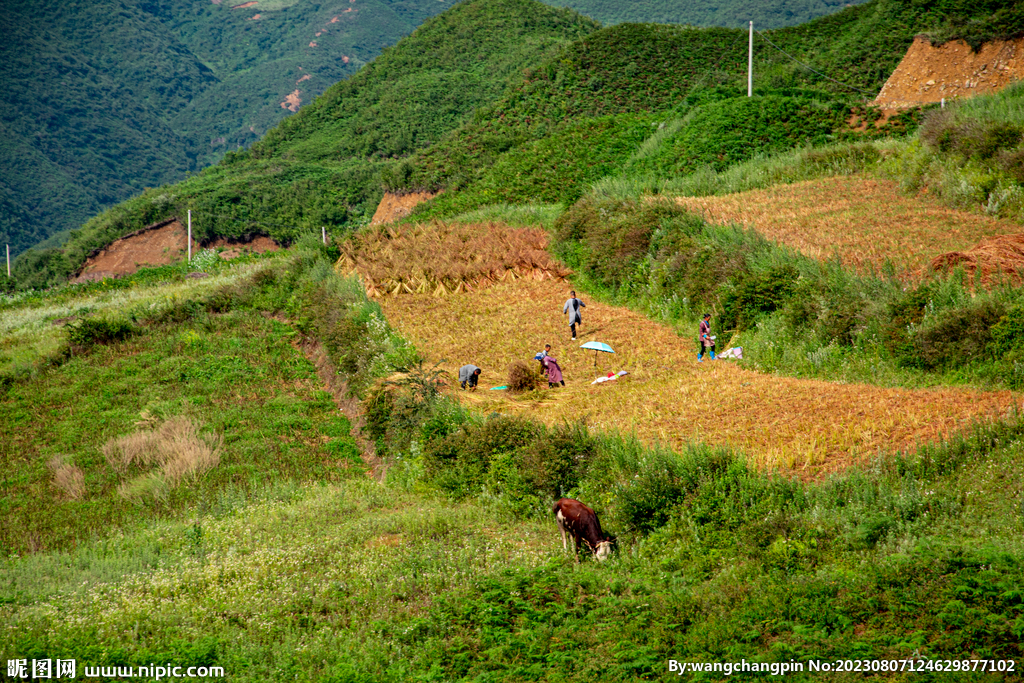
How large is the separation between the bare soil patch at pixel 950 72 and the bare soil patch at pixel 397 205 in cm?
2373

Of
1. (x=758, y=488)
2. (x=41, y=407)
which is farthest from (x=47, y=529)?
(x=758, y=488)

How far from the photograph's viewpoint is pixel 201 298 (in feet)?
94.5

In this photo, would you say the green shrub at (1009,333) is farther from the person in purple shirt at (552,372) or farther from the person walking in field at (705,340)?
the person in purple shirt at (552,372)

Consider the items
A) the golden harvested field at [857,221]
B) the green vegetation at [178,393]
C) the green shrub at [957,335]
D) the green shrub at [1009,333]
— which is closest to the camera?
the green shrub at [1009,333]

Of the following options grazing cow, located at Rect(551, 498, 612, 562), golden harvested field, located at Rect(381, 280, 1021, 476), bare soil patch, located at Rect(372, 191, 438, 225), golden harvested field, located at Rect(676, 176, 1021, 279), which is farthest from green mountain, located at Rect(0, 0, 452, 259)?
grazing cow, located at Rect(551, 498, 612, 562)

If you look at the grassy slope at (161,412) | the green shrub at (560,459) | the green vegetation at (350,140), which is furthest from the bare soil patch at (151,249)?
the green shrub at (560,459)

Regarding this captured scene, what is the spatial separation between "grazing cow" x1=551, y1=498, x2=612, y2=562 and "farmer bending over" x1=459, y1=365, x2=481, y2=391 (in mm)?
6680

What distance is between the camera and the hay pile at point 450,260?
2550cm

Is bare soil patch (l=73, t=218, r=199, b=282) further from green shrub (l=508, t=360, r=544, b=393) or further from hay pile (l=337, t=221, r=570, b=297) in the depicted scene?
green shrub (l=508, t=360, r=544, b=393)

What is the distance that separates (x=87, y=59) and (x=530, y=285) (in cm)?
14242

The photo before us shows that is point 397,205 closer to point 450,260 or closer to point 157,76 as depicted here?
point 450,260

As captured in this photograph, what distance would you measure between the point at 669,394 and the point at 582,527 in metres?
5.02

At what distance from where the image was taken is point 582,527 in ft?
34.0

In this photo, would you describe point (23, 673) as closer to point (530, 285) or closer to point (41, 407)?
point (41, 407)
